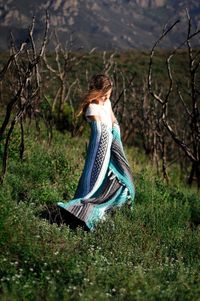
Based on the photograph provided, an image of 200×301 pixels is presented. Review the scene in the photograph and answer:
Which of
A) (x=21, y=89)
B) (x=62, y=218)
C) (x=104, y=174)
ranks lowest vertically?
(x=62, y=218)

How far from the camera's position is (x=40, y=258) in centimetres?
449

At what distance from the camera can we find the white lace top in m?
6.92

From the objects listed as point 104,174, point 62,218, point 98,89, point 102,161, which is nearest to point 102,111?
point 98,89

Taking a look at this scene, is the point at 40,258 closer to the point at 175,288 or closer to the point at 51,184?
the point at 175,288

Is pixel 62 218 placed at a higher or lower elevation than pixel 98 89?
lower

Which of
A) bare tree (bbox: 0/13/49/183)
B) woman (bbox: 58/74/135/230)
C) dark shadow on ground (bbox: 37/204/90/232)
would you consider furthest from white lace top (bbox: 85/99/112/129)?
bare tree (bbox: 0/13/49/183)

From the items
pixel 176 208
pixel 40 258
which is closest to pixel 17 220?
pixel 40 258

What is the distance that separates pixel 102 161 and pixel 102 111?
0.58 metres

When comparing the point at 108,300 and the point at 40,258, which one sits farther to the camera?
the point at 40,258

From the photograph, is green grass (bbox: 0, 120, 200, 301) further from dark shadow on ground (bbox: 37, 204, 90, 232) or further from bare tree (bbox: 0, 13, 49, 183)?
bare tree (bbox: 0, 13, 49, 183)

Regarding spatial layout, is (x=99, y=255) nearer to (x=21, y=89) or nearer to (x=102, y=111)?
(x=102, y=111)

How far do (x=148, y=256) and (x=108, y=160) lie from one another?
201 cm

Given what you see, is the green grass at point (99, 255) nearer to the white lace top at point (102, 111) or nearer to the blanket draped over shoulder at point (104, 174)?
the blanket draped over shoulder at point (104, 174)

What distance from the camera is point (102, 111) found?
275 inches
